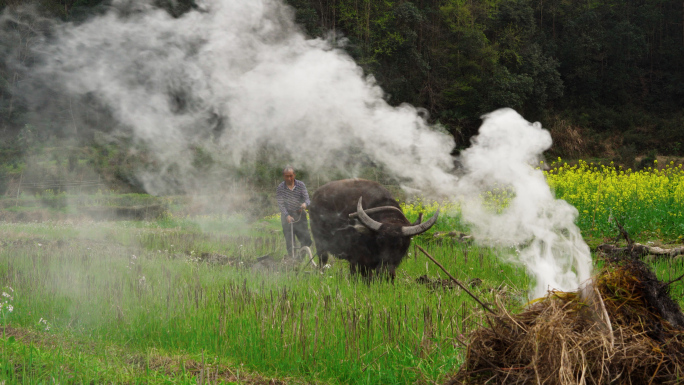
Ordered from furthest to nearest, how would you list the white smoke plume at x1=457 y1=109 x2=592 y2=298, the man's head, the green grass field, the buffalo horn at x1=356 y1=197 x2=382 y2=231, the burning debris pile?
the man's head < the buffalo horn at x1=356 y1=197 x2=382 y2=231 < the green grass field < the white smoke plume at x1=457 y1=109 x2=592 y2=298 < the burning debris pile

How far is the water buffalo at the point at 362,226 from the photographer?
702 centimetres

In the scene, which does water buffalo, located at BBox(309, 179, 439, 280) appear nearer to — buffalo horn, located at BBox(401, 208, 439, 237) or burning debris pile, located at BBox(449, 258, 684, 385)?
buffalo horn, located at BBox(401, 208, 439, 237)

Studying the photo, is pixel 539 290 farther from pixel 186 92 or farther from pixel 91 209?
pixel 91 209

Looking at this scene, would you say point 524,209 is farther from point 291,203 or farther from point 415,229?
point 291,203

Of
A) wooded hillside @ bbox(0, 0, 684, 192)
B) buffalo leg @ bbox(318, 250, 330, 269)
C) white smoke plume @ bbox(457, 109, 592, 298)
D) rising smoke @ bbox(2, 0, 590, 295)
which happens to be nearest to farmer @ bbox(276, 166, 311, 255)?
buffalo leg @ bbox(318, 250, 330, 269)

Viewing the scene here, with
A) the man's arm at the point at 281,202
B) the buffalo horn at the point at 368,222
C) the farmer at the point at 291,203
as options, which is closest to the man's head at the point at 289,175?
the farmer at the point at 291,203

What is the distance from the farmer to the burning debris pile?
20.1 ft

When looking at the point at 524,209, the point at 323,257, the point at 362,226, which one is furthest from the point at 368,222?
the point at 323,257

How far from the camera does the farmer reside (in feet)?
29.3

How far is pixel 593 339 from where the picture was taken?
108 inches

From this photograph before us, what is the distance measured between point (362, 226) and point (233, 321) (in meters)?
2.62

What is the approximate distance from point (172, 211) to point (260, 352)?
58.7 feet

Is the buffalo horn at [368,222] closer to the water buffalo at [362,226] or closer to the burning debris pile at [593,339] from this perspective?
the water buffalo at [362,226]

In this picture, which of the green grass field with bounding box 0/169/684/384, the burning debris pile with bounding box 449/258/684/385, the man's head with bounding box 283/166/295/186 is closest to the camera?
Result: the burning debris pile with bounding box 449/258/684/385
